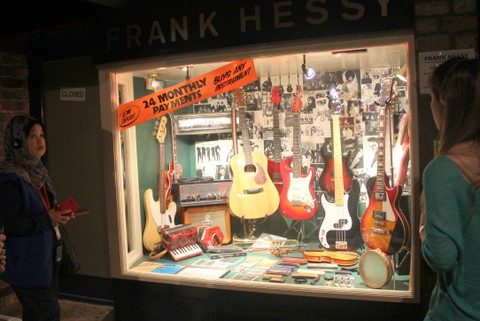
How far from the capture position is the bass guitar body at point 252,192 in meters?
4.49

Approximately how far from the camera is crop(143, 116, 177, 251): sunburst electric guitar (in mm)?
4457

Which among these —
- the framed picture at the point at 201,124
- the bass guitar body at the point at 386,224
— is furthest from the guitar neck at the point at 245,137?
the bass guitar body at the point at 386,224

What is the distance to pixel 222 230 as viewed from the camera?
15.5 feet

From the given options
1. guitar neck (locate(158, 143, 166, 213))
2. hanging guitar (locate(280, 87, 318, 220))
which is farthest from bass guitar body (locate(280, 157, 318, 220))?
guitar neck (locate(158, 143, 166, 213))

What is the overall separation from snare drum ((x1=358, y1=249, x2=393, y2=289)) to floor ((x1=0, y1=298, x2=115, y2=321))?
7.42 feet

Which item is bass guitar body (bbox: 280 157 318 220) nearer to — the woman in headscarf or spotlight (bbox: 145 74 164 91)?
spotlight (bbox: 145 74 164 91)

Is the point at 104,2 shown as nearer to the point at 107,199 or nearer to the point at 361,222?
the point at 107,199

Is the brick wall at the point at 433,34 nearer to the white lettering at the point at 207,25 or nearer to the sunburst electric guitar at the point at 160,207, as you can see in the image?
the white lettering at the point at 207,25

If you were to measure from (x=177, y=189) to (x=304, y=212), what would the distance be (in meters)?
1.29

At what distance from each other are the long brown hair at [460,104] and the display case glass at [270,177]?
1.81m

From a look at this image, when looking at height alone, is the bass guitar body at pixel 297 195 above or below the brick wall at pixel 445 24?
below

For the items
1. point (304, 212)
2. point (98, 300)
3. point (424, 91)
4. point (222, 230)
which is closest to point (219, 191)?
point (222, 230)

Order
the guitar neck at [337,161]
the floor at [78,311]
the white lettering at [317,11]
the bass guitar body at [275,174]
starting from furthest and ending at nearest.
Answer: the bass guitar body at [275,174] → the guitar neck at [337,161] → the floor at [78,311] → the white lettering at [317,11]

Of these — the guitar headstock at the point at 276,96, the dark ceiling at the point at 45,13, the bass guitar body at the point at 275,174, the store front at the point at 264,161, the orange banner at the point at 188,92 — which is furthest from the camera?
the guitar headstock at the point at 276,96
